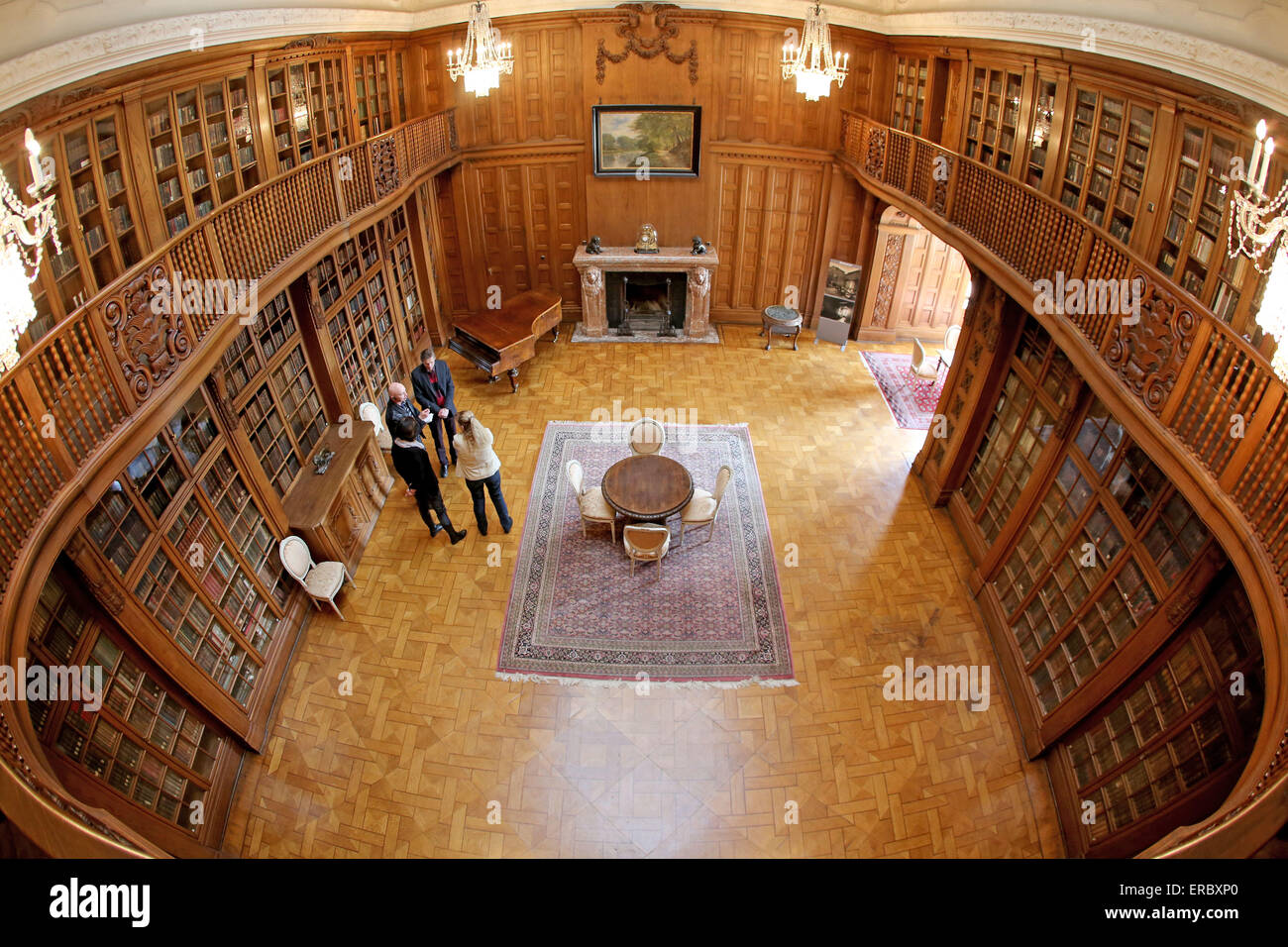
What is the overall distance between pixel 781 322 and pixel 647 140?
3.88m

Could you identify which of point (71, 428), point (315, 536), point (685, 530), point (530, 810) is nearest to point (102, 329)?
point (71, 428)

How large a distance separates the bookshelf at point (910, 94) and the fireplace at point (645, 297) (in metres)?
4.18

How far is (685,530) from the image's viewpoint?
26.5ft

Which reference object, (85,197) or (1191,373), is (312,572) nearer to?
(85,197)

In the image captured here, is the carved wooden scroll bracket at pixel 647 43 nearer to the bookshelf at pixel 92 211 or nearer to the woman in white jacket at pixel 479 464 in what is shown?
the woman in white jacket at pixel 479 464

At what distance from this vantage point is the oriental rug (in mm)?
6531

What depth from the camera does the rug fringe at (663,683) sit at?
A: 6.37 m

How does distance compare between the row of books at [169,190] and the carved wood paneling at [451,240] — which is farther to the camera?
the carved wood paneling at [451,240]

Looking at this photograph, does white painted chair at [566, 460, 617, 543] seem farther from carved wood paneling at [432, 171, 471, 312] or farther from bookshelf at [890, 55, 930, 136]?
bookshelf at [890, 55, 930, 136]

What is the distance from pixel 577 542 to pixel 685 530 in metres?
1.34

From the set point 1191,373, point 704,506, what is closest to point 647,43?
point 704,506

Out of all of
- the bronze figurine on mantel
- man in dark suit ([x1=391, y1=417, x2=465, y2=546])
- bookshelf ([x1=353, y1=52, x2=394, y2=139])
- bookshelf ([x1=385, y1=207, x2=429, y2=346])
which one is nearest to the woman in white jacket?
man in dark suit ([x1=391, y1=417, x2=465, y2=546])

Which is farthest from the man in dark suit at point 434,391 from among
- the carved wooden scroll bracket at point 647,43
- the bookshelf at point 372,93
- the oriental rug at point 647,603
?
the carved wooden scroll bracket at point 647,43

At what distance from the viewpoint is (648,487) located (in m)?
7.71
